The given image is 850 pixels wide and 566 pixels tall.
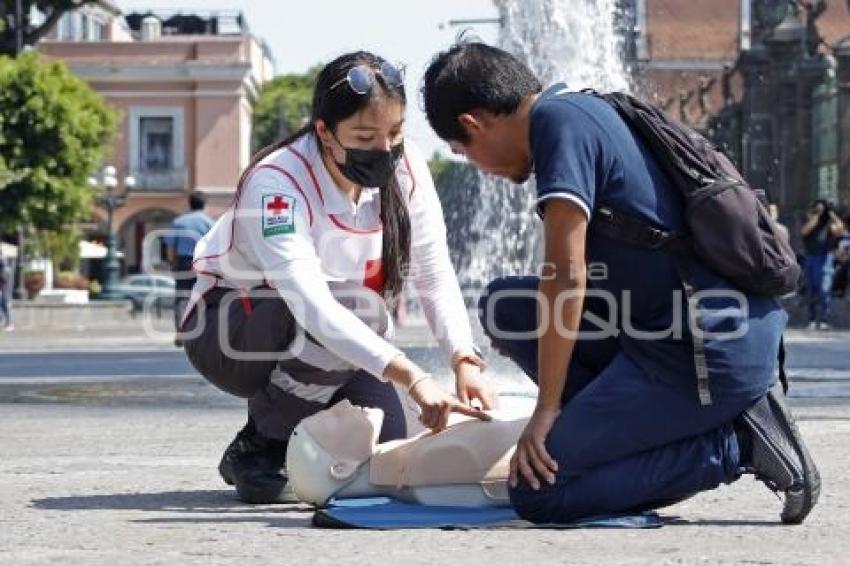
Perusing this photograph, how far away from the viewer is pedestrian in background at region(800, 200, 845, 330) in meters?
26.4

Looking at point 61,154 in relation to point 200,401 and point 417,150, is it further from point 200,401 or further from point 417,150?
point 417,150

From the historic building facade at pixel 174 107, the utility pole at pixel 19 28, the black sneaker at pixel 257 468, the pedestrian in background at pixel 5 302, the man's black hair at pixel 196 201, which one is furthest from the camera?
the historic building facade at pixel 174 107

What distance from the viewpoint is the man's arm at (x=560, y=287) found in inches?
192

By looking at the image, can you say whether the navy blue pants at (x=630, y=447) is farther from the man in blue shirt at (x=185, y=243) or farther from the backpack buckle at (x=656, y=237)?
the man in blue shirt at (x=185, y=243)

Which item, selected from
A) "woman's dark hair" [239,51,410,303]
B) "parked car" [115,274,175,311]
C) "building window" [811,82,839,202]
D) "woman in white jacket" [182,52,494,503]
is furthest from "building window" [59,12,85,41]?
"woman's dark hair" [239,51,410,303]

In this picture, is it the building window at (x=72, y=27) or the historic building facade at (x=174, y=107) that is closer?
the historic building facade at (x=174, y=107)

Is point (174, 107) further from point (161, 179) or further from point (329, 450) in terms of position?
point (329, 450)

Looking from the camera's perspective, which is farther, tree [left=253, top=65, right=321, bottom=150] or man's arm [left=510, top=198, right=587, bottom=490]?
tree [left=253, top=65, right=321, bottom=150]

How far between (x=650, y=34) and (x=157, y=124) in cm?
1871

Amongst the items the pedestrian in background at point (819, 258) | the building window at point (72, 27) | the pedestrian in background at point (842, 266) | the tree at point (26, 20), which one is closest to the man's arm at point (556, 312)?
the pedestrian in background at point (819, 258)

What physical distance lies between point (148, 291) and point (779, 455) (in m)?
50.8

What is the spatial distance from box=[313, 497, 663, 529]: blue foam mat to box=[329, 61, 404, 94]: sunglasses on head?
3.47ft

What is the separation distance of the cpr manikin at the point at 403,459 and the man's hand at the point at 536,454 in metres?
0.20

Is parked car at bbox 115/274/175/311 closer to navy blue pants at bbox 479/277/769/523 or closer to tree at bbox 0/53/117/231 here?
tree at bbox 0/53/117/231
